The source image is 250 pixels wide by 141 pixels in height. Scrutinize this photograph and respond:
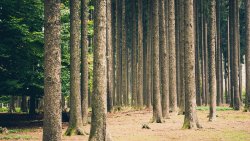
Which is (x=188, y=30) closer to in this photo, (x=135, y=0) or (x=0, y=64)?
(x=0, y=64)

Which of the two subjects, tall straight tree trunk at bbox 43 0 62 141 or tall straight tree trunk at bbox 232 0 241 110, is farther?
tall straight tree trunk at bbox 232 0 241 110

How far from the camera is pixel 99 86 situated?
11.4 m

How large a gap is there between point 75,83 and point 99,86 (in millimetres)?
4277

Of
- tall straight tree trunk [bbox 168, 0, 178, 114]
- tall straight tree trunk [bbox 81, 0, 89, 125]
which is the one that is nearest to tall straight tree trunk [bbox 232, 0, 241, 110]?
tall straight tree trunk [bbox 168, 0, 178, 114]

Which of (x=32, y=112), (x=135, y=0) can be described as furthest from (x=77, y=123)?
(x=135, y=0)

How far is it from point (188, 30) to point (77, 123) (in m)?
6.77

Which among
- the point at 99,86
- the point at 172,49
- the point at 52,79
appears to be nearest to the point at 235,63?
the point at 172,49

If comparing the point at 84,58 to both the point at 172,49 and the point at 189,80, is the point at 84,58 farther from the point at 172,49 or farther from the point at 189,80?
the point at 172,49

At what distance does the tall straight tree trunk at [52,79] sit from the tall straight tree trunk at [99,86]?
2845mm

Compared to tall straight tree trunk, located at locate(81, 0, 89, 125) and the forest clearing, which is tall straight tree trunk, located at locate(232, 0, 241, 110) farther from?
tall straight tree trunk, located at locate(81, 0, 89, 125)

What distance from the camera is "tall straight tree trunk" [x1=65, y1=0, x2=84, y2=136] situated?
50.4 feet

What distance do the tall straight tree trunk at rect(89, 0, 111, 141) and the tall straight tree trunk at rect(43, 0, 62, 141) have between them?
2.84m

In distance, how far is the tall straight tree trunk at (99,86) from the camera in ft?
37.1

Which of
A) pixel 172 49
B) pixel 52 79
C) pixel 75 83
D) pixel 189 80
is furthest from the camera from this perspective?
pixel 172 49
